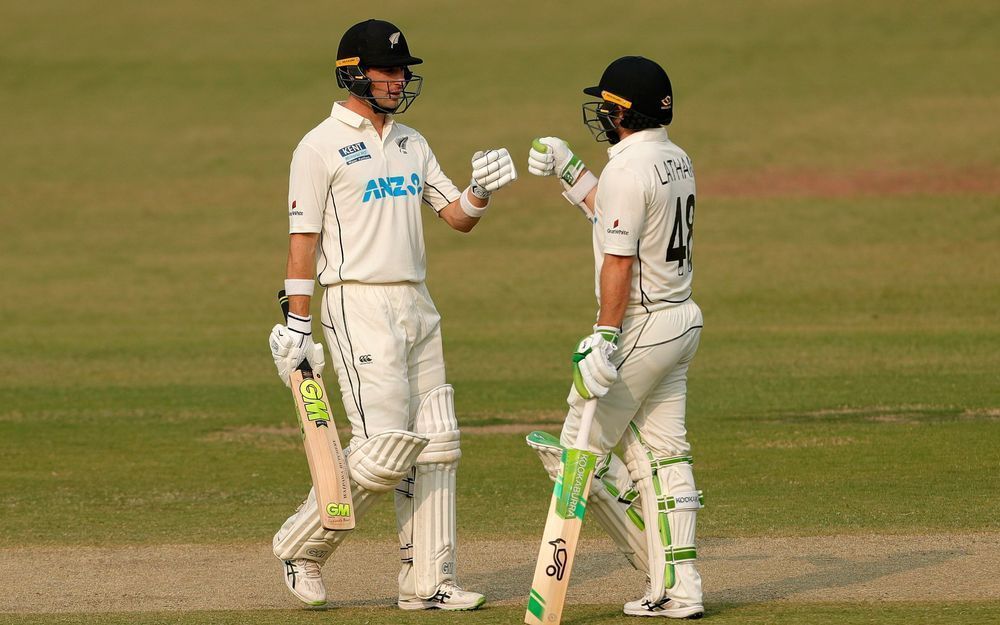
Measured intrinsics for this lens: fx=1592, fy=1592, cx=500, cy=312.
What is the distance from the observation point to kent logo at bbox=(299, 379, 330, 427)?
655 centimetres

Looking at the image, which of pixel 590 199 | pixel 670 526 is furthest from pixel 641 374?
pixel 590 199

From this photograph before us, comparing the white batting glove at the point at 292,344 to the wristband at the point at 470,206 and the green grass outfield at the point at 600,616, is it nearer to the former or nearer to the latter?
the wristband at the point at 470,206

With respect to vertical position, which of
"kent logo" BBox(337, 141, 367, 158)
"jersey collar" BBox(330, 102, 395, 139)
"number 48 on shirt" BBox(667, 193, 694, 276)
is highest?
"jersey collar" BBox(330, 102, 395, 139)

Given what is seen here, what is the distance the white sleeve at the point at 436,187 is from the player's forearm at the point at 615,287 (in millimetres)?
1097

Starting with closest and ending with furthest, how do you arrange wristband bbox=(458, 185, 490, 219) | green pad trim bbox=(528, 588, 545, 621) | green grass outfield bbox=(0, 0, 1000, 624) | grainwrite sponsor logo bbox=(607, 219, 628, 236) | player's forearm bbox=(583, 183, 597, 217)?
green pad trim bbox=(528, 588, 545, 621), grainwrite sponsor logo bbox=(607, 219, 628, 236), player's forearm bbox=(583, 183, 597, 217), wristband bbox=(458, 185, 490, 219), green grass outfield bbox=(0, 0, 1000, 624)

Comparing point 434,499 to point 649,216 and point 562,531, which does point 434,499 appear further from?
point 649,216

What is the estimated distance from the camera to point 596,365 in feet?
19.9

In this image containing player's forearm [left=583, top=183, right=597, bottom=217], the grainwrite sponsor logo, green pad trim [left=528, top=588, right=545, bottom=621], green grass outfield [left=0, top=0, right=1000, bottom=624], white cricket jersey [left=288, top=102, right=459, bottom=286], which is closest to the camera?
green pad trim [left=528, top=588, right=545, bottom=621]

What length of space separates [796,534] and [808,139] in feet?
72.2

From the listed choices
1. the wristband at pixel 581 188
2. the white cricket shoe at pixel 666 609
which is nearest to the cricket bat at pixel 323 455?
the white cricket shoe at pixel 666 609

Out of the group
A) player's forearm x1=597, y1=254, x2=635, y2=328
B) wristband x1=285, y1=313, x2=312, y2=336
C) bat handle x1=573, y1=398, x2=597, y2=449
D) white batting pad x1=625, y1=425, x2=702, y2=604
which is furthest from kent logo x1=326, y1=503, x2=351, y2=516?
player's forearm x1=597, y1=254, x2=635, y2=328

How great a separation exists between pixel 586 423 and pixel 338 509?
3.56 ft

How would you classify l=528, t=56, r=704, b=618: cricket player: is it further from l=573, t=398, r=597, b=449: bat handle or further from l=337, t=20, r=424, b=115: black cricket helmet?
l=337, t=20, r=424, b=115: black cricket helmet

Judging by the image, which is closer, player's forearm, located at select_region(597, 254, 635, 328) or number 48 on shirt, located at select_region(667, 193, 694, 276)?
player's forearm, located at select_region(597, 254, 635, 328)
